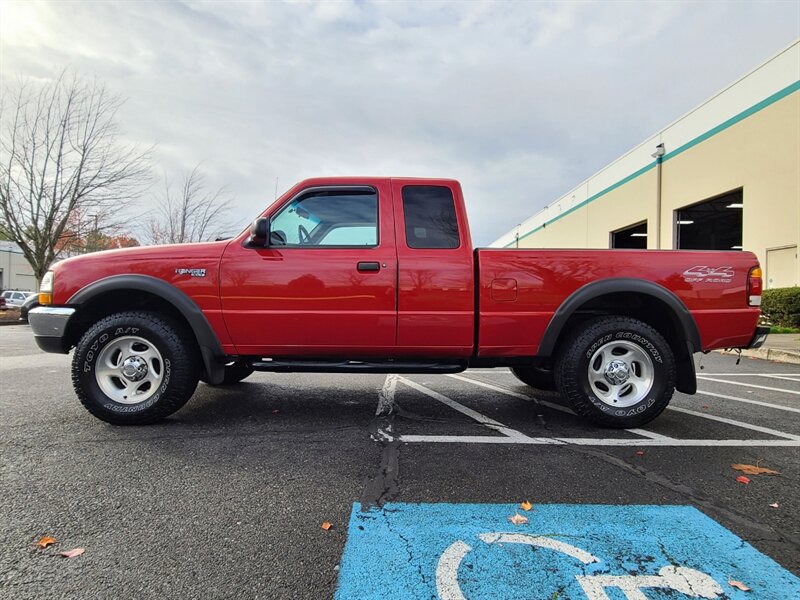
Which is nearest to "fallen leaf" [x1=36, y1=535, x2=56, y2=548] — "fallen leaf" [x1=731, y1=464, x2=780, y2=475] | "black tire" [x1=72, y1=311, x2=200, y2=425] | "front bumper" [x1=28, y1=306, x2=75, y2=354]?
"black tire" [x1=72, y1=311, x2=200, y2=425]

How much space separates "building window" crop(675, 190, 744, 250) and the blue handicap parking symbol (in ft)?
56.4

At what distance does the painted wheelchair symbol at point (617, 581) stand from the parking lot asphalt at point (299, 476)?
324 millimetres

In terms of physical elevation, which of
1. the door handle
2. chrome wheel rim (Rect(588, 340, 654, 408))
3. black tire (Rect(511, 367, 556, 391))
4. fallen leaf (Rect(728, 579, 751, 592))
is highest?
the door handle

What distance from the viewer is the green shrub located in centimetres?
1173

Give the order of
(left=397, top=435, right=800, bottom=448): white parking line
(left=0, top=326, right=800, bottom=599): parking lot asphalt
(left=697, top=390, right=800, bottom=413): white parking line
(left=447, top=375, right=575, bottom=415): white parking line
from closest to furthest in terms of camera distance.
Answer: (left=0, top=326, right=800, bottom=599): parking lot asphalt, (left=397, top=435, right=800, bottom=448): white parking line, (left=447, top=375, right=575, bottom=415): white parking line, (left=697, top=390, right=800, bottom=413): white parking line

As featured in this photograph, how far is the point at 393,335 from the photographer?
370 cm

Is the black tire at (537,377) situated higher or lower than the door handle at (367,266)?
lower

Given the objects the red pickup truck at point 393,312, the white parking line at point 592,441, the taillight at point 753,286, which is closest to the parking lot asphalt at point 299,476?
the white parking line at point 592,441

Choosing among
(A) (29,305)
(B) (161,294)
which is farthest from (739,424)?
(A) (29,305)

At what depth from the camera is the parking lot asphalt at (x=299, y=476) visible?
5.96 feet

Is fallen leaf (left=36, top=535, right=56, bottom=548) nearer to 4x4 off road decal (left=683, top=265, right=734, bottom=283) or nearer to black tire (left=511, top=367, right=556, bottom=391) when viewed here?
black tire (left=511, top=367, right=556, bottom=391)

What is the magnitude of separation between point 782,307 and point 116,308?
15475 mm

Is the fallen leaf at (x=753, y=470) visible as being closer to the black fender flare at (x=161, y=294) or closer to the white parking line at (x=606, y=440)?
the white parking line at (x=606, y=440)

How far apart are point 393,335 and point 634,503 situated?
6.74ft
